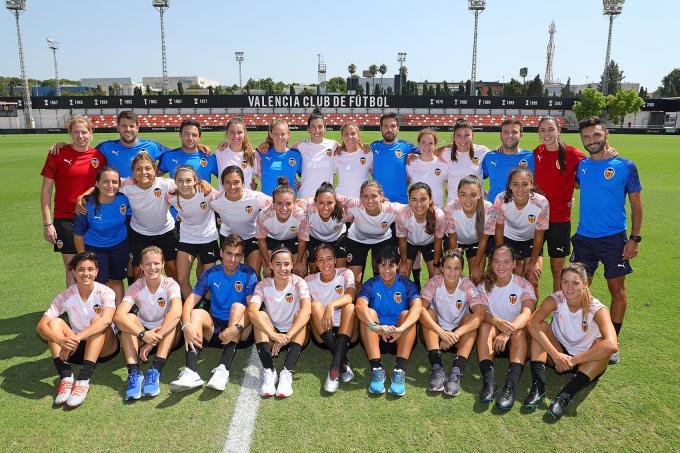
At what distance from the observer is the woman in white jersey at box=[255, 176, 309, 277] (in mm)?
5371

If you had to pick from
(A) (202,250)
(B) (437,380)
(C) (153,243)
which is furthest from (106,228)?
(B) (437,380)

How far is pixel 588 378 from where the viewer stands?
392 centimetres

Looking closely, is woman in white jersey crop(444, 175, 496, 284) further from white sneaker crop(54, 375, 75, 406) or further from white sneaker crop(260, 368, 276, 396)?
white sneaker crop(54, 375, 75, 406)

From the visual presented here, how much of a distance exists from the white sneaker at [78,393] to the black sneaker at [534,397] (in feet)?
12.5

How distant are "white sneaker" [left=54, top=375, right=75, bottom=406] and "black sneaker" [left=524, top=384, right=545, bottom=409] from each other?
3.95m

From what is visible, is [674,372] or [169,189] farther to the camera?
[169,189]

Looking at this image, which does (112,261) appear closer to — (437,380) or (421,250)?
(421,250)

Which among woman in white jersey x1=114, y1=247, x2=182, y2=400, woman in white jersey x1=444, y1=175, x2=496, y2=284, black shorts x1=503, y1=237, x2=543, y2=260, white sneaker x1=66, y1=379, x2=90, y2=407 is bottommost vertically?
white sneaker x1=66, y1=379, x2=90, y2=407

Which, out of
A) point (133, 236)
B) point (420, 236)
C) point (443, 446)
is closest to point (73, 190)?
point (133, 236)

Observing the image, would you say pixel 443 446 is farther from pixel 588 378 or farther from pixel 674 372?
pixel 674 372

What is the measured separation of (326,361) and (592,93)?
57.0m

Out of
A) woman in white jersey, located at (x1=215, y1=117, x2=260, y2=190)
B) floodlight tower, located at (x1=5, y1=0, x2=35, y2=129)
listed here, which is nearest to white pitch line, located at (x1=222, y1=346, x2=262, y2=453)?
woman in white jersey, located at (x1=215, y1=117, x2=260, y2=190)

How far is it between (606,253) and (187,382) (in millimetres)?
4445

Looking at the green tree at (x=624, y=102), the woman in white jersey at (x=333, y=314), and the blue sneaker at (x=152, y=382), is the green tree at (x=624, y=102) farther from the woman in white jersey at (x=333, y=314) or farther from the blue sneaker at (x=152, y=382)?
the blue sneaker at (x=152, y=382)
